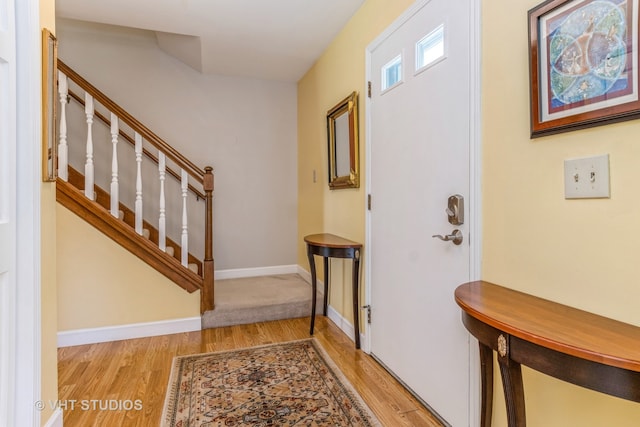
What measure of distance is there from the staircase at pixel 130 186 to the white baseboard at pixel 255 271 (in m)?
0.32

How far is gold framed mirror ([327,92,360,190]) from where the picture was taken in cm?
246

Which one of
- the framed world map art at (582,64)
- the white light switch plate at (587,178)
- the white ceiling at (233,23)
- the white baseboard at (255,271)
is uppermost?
the white ceiling at (233,23)

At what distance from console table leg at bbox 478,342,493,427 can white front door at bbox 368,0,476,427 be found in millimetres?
230

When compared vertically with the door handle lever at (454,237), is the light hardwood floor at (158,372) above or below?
below

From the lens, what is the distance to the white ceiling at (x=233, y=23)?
2.37m

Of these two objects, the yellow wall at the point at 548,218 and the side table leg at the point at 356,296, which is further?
the side table leg at the point at 356,296

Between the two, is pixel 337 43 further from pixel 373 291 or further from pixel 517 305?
pixel 517 305

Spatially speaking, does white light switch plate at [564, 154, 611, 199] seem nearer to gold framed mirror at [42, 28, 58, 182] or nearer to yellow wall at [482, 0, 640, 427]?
yellow wall at [482, 0, 640, 427]

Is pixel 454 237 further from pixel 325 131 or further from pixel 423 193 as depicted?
pixel 325 131

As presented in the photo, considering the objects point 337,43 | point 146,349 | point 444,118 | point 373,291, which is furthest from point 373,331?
point 337,43

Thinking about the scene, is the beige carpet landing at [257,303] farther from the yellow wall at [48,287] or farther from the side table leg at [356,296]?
the yellow wall at [48,287]

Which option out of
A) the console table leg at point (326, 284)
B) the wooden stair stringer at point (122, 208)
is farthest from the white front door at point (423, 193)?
the wooden stair stringer at point (122, 208)
